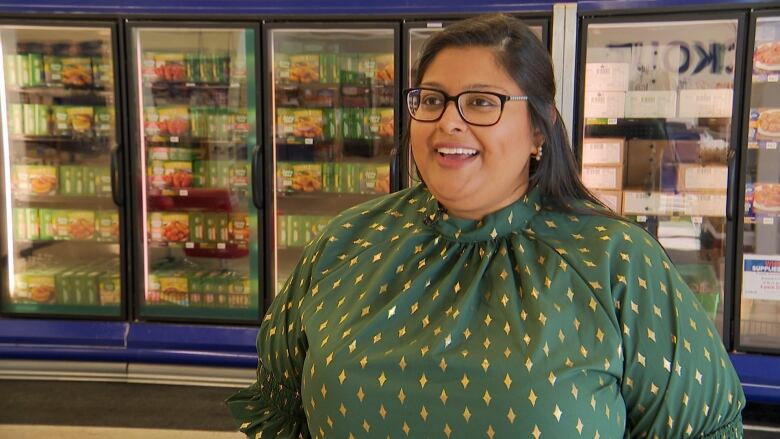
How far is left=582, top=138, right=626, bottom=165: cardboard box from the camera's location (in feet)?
12.5

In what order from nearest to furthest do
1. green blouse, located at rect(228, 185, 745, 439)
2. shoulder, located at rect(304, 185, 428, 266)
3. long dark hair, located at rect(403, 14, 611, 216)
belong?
green blouse, located at rect(228, 185, 745, 439) → long dark hair, located at rect(403, 14, 611, 216) → shoulder, located at rect(304, 185, 428, 266)

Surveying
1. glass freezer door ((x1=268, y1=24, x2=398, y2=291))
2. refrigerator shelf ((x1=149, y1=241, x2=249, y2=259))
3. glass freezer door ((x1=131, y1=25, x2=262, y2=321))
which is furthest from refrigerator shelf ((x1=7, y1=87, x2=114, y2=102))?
glass freezer door ((x1=268, y1=24, x2=398, y2=291))

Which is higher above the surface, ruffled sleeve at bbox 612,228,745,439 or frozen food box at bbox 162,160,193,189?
frozen food box at bbox 162,160,193,189

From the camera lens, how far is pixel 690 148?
12.2 ft

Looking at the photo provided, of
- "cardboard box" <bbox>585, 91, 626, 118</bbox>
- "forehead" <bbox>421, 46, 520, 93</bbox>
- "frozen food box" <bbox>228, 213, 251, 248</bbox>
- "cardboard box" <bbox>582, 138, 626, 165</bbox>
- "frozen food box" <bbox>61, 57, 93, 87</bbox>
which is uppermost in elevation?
"frozen food box" <bbox>61, 57, 93, 87</bbox>

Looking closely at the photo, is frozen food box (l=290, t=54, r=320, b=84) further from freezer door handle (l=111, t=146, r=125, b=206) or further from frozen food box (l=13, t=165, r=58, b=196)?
frozen food box (l=13, t=165, r=58, b=196)

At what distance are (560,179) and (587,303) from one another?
0.84ft

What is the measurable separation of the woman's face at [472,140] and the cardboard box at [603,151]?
2.71m

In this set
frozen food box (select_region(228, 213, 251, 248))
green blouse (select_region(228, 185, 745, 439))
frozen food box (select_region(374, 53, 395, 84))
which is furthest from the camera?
frozen food box (select_region(228, 213, 251, 248))

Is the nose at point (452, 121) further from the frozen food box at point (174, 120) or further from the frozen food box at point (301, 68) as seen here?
the frozen food box at point (174, 120)

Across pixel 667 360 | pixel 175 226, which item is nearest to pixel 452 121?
pixel 667 360

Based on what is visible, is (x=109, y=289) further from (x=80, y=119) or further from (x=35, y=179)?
(x=80, y=119)

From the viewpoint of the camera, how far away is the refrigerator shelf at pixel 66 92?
13.6 feet

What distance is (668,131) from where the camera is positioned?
3.77m
